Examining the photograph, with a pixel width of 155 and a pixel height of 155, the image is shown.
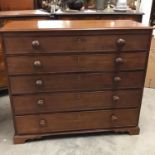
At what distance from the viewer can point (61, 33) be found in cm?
159

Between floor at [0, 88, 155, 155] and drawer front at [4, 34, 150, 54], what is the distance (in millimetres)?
804

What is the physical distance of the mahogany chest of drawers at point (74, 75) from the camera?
1.61 metres

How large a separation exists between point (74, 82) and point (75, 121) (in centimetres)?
36

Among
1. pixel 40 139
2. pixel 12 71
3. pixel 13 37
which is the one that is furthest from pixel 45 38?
pixel 40 139

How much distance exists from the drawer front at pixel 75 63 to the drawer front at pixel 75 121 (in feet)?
1.31

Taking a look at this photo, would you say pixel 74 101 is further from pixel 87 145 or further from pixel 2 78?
pixel 2 78

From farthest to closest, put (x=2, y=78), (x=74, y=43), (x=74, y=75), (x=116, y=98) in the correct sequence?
(x=2, y=78) < (x=116, y=98) < (x=74, y=75) < (x=74, y=43)

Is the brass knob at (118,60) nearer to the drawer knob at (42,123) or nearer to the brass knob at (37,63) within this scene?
the brass knob at (37,63)

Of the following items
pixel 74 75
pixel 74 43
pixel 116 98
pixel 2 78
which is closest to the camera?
pixel 74 43

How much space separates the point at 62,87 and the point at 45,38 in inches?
16.2

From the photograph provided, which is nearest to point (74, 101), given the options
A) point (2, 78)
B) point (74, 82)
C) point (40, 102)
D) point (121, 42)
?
point (74, 82)

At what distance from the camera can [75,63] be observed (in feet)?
5.58

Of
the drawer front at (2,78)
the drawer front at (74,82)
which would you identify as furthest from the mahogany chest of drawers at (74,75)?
the drawer front at (2,78)

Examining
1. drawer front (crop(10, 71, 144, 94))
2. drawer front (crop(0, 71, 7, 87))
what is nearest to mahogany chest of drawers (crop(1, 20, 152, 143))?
drawer front (crop(10, 71, 144, 94))
